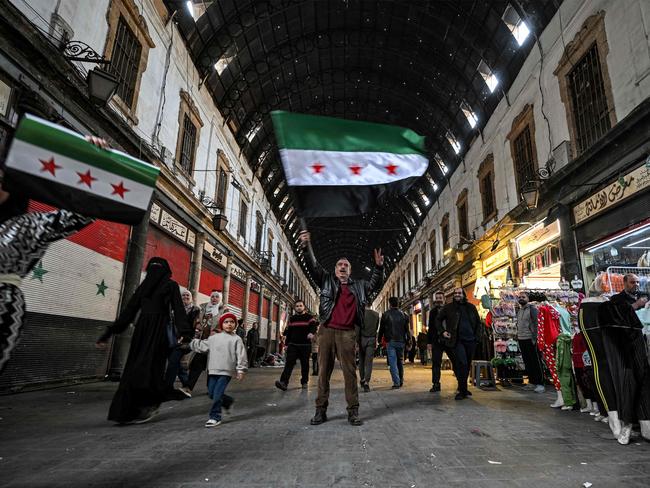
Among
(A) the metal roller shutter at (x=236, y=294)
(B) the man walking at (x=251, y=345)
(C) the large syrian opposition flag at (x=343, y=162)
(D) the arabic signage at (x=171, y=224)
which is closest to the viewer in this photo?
(C) the large syrian opposition flag at (x=343, y=162)

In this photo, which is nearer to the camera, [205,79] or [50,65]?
[50,65]

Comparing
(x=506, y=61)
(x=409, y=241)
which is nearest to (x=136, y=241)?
(x=506, y=61)

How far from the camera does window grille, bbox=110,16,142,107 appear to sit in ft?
29.5

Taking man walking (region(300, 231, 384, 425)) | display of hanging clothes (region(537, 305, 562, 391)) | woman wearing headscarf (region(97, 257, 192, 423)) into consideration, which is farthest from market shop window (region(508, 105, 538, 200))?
woman wearing headscarf (region(97, 257, 192, 423))

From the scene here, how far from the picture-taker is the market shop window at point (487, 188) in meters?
15.1

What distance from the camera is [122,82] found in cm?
919

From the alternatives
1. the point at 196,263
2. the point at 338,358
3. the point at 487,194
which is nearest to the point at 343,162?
the point at 338,358

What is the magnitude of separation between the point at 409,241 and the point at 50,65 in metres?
31.4

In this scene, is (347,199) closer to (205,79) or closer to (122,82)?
(122,82)

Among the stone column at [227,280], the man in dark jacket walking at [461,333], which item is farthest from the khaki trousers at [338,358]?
the stone column at [227,280]

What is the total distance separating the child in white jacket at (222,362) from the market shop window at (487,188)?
12.8 metres

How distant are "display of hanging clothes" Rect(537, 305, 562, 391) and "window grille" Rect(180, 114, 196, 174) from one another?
11.0 meters

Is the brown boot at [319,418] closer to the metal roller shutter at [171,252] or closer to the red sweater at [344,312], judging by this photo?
the red sweater at [344,312]

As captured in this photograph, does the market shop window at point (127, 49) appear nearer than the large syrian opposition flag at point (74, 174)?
No
